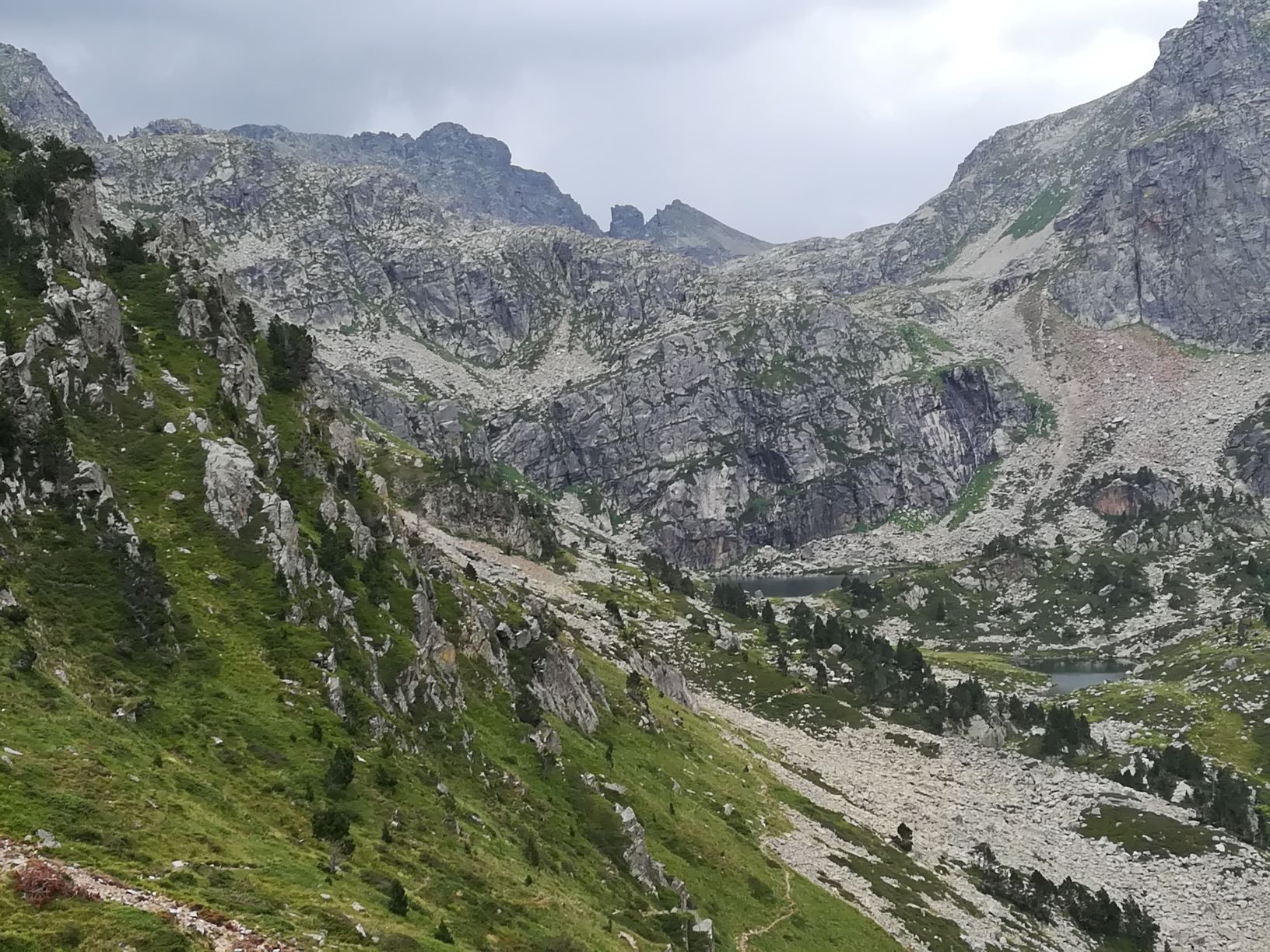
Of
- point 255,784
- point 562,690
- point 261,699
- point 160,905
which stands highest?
point 261,699

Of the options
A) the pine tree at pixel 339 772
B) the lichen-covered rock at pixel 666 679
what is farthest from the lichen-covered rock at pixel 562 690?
the lichen-covered rock at pixel 666 679

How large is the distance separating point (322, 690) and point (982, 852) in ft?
226

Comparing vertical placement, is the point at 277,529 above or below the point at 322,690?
above

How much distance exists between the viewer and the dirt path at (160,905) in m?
22.0

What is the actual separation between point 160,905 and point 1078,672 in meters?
191

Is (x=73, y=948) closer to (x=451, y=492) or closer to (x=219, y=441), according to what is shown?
(x=219, y=441)

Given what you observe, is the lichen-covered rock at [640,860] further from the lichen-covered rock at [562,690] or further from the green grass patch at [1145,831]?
the green grass patch at [1145,831]

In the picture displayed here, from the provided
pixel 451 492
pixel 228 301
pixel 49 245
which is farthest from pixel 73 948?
pixel 451 492

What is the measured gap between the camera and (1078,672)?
590ft

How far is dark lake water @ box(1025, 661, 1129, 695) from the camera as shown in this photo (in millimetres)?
166125

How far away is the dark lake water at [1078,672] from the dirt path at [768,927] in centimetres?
12342

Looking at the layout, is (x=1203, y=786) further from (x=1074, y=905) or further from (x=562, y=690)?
(x=562, y=690)

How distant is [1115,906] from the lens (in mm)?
74812

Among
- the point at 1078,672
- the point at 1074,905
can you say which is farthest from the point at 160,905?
the point at 1078,672
